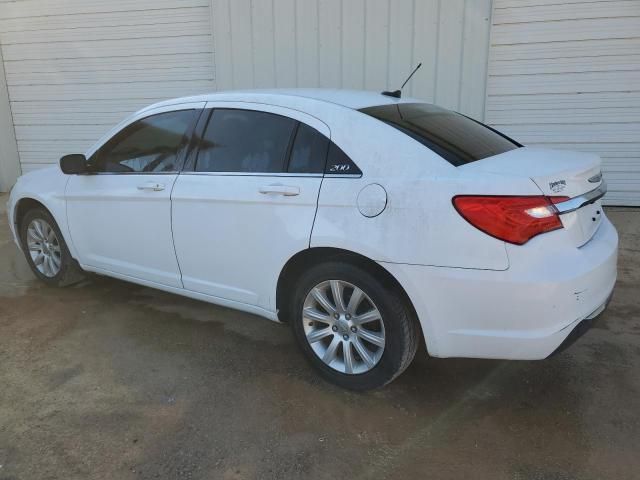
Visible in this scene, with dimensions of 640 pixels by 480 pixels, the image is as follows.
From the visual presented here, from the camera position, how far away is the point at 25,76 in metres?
8.53

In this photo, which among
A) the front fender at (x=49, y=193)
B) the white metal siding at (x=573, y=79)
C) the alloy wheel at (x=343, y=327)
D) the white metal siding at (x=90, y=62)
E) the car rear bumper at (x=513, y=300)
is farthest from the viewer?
the white metal siding at (x=90, y=62)

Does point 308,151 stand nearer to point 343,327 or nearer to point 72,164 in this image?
point 343,327

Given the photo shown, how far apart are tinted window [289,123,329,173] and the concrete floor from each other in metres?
1.25

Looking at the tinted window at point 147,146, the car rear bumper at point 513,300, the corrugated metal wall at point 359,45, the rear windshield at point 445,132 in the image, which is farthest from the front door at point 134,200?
the corrugated metal wall at point 359,45

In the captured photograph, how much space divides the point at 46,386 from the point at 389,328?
81.3 inches

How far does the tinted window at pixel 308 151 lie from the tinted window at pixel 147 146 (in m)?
0.94

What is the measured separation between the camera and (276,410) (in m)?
2.91

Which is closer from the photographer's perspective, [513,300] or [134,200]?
[513,300]

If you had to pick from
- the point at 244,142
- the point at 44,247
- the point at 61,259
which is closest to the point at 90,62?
the point at 44,247

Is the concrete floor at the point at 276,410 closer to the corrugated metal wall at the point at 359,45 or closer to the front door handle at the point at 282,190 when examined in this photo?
the front door handle at the point at 282,190

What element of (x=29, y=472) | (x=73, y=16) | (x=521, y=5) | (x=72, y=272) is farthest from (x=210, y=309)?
(x=73, y=16)

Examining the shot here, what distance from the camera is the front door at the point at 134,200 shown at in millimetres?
3645

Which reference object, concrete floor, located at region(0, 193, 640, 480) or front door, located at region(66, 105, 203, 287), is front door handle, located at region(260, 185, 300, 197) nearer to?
front door, located at region(66, 105, 203, 287)

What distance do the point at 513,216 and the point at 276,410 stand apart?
1579mm
